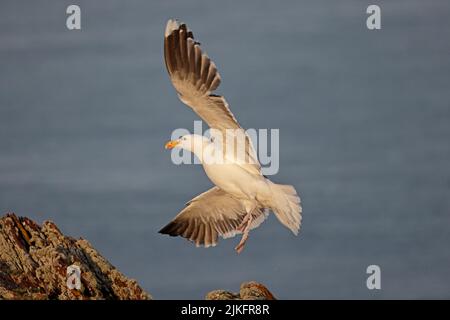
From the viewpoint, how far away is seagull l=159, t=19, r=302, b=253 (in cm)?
2127

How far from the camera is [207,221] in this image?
75.9 feet

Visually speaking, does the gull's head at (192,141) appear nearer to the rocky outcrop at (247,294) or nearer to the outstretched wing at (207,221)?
the outstretched wing at (207,221)

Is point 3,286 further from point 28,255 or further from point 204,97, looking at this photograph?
point 204,97

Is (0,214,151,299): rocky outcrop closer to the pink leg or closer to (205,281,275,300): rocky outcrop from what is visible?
(205,281,275,300): rocky outcrop

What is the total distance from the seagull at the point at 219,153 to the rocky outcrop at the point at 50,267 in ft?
5.16

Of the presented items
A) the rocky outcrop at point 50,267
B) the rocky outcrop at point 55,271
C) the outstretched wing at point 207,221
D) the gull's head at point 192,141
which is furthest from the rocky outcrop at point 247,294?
the outstretched wing at point 207,221

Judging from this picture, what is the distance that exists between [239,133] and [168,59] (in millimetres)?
1181

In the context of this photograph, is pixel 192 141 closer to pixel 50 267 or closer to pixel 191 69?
pixel 191 69

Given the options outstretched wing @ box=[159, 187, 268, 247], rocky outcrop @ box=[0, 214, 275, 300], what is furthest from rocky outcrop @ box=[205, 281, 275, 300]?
outstretched wing @ box=[159, 187, 268, 247]

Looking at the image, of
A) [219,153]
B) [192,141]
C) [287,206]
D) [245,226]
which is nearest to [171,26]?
[192,141]

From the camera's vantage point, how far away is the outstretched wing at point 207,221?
75.4 feet
